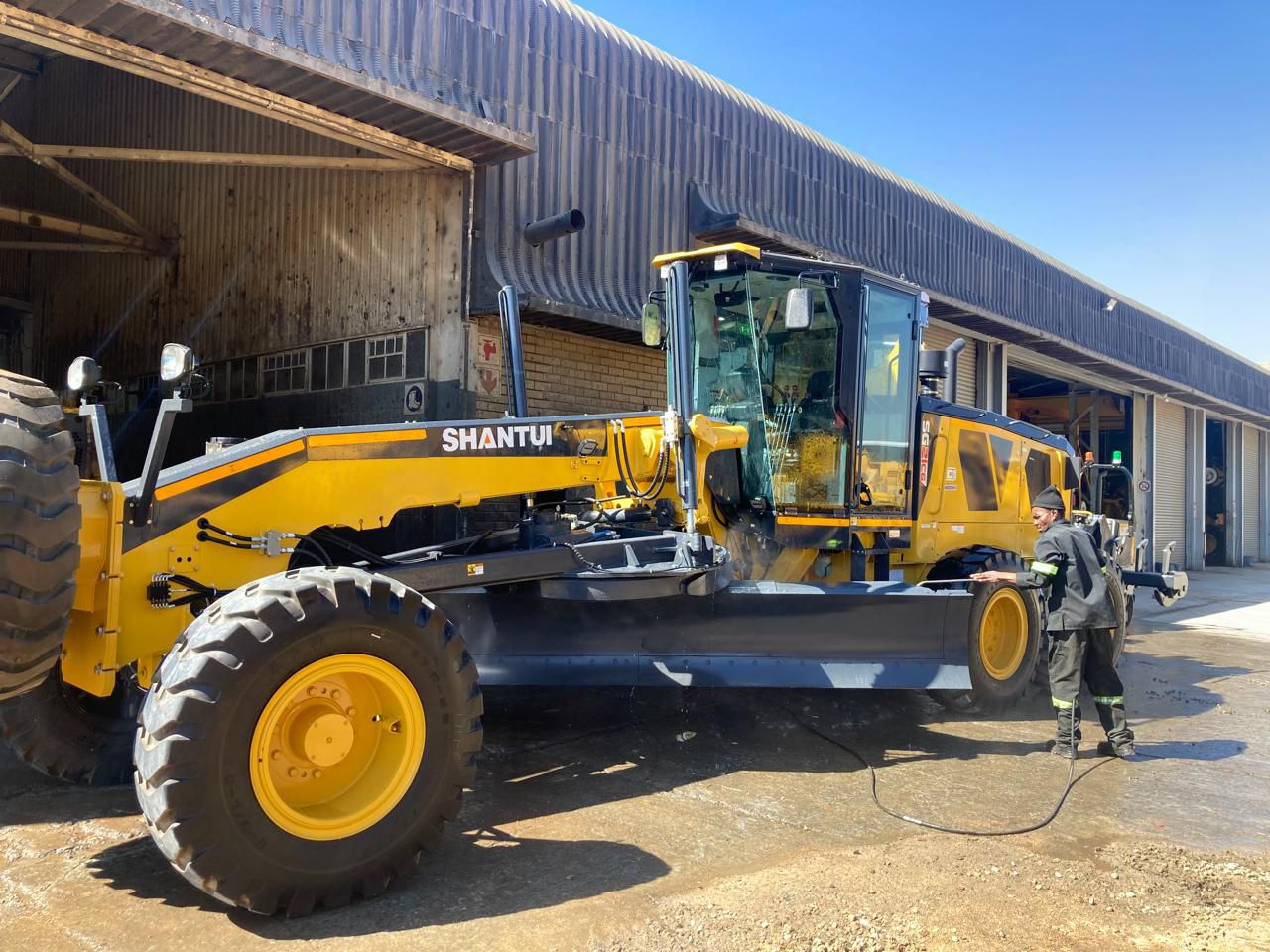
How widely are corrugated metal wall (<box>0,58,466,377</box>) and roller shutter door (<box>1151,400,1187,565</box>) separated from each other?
20318 mm

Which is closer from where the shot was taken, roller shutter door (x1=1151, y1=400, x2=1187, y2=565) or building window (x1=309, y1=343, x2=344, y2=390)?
building window (x1=309, y1=343, x2=344, y2=390)

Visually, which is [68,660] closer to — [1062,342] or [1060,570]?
[1060,570]

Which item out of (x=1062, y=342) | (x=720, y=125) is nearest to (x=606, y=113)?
(x=720, y=125)

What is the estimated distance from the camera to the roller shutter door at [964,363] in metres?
16.9

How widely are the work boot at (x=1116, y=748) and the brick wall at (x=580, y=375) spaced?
17.9ft

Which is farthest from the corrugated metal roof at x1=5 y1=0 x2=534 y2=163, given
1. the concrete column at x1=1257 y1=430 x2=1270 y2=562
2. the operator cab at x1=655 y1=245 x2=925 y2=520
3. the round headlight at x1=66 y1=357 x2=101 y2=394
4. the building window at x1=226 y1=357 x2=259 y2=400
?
the concrete column at x1=1257 y1=430 x2=1270 y2=562

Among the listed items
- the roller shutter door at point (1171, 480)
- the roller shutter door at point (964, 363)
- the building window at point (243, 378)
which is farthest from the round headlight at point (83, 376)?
the roller shutter door at point (1171, 480)

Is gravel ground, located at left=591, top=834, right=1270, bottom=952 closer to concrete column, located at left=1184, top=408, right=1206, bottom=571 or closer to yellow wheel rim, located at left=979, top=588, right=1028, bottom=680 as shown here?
yellow wheel rim, located at left=979, top=588, right=1028, bottom=680

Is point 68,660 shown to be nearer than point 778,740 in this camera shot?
Yes

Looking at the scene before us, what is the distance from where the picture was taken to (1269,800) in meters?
5.38

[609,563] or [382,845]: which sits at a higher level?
[609,563]

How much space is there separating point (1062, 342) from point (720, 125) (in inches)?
372

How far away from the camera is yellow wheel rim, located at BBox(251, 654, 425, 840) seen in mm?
3561

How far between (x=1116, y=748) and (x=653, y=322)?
412cm
